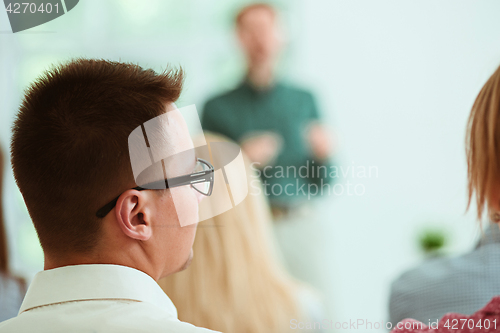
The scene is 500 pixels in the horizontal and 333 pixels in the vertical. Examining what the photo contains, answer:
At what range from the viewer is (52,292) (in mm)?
496

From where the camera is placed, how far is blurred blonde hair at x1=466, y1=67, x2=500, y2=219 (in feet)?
1.93

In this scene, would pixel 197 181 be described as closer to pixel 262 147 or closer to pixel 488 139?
pixel 488 139

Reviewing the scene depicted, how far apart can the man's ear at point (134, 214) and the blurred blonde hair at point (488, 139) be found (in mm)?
477

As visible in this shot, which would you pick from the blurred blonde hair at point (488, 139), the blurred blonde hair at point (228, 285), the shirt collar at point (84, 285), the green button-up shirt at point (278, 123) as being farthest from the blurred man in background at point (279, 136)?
the shirt collar at point (84, 285)

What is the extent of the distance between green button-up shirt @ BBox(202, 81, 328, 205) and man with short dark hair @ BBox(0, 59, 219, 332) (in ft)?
2.66

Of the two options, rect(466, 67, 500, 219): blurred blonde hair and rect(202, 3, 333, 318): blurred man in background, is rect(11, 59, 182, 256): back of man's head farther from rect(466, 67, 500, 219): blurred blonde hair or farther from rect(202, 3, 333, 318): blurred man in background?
rect(202, 3, 333, 318): blurred man in background

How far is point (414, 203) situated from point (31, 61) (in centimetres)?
114

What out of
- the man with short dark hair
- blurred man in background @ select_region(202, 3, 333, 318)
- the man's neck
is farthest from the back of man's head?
the man's neck

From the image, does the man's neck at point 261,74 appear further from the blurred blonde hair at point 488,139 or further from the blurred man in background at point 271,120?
the blurred blonde hair at point 488,139

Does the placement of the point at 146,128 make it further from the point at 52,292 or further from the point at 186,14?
the point at 186,14

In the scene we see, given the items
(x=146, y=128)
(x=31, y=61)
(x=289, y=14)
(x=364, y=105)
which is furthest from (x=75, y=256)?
(x=289, y=14)

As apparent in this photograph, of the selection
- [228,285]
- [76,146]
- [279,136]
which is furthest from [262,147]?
[76,146]

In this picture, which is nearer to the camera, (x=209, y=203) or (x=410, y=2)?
(x=209, y=203)

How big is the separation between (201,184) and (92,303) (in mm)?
195
